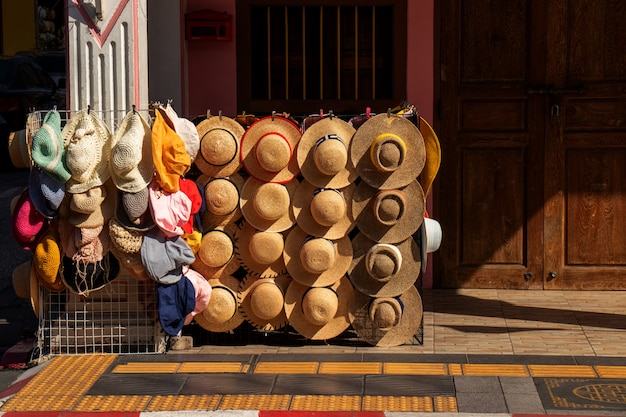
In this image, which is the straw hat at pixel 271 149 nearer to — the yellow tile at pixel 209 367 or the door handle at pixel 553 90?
the yellow tile at pixel 209 367

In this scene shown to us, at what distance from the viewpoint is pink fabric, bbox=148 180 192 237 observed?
718 centimetres

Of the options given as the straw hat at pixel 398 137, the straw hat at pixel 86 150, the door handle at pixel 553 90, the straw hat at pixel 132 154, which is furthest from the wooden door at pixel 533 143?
the straw hat at pixel 86 150

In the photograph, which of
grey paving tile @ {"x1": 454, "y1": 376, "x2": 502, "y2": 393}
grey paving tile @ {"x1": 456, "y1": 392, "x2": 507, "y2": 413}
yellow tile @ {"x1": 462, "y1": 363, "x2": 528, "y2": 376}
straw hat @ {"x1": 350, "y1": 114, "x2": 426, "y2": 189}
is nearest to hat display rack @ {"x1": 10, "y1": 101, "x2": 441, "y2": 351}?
straw hat @ {"x1": 350, "y1": 114, "x2": 426, "y2": 189}

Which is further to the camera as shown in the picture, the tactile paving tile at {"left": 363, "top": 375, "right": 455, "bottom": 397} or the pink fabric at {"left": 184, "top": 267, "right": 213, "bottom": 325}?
the pink fabric at {"left": 184, "top": 267, "right": 213, "bottom": 325}

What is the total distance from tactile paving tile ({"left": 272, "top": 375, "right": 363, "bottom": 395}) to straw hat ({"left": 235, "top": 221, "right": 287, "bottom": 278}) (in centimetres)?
97

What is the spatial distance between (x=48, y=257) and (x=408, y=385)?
263 cm

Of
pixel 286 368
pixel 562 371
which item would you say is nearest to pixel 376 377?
pixel 286 368

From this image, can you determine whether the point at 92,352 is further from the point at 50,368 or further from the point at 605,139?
the point at 605,139

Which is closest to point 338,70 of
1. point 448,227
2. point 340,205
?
point 448,227

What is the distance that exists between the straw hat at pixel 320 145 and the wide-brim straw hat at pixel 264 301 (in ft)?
2.50

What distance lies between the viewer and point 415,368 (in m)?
7.10

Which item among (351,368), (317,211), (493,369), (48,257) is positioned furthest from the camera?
(317,211)

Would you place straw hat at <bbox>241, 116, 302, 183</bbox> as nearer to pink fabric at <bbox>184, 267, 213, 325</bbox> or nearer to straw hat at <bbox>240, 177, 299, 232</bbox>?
straw hat at <bbox>240, 177, 299, 232</bbox>

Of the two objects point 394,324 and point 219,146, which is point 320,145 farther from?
point 394,324
